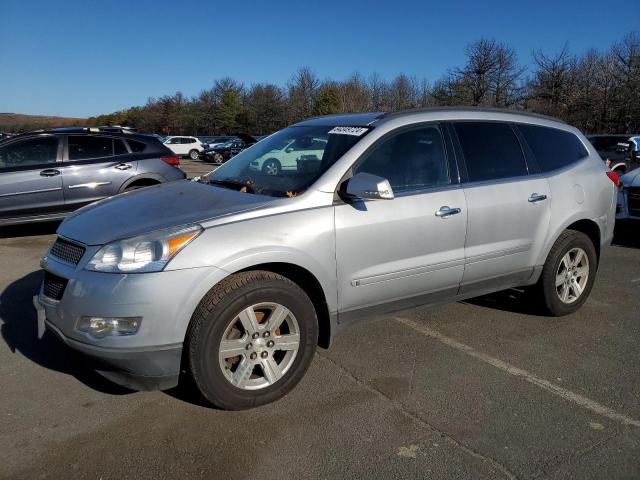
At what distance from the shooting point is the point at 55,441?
2889 mm

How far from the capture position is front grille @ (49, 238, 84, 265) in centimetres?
311

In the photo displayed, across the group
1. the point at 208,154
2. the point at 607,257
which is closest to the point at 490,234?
the point at 607,257

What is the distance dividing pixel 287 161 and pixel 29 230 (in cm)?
689

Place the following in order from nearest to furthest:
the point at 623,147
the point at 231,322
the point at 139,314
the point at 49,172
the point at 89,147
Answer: the point at 139,314, the point at 231,322, the point at 49,172, the point at 89,147, the point at 623,147

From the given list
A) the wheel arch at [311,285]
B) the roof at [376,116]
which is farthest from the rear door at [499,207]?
the wheel arch at [311,285]

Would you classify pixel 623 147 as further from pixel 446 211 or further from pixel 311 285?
pixel 311 285

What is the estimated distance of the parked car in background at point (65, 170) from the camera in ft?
25.9

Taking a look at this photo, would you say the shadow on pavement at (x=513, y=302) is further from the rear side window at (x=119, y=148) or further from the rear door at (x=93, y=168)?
the rear side window at (x=119, y=148)

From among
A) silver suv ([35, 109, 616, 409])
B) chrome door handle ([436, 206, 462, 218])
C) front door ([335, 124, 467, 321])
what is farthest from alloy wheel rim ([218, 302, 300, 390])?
chrome door handle ([436, 206, 462, 218])

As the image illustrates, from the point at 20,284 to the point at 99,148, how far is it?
3394 millimetres

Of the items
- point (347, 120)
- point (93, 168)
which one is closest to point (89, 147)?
point (93, 168)

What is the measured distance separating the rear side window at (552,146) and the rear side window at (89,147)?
6486mm

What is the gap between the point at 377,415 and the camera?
3156 mm

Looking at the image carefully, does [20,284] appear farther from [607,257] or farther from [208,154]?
[208,154]
